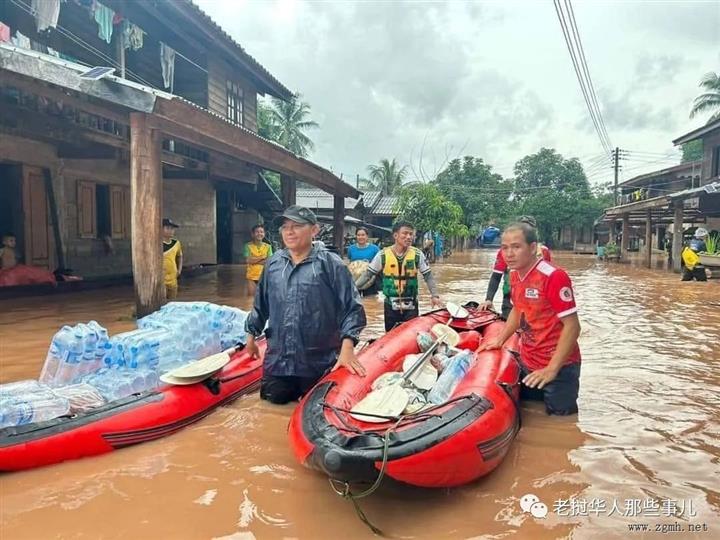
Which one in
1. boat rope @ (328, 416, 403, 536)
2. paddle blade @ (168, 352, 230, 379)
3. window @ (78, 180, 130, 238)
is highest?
window @ (78, 180, 130, 238)

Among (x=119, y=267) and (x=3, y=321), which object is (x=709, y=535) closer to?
(x=3, y=321)

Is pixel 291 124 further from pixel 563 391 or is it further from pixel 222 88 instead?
pixel 563 391

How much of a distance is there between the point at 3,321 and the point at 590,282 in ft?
46.5

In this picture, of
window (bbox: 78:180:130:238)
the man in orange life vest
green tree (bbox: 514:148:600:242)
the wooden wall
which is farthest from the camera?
green tree (bbox: 514:148:600:242)

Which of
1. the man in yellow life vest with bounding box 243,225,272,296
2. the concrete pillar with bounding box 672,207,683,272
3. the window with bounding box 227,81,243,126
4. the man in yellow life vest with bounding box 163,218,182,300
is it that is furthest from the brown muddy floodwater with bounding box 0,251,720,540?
the concrete pillar with bounding box 672,207,683,272

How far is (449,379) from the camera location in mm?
3459

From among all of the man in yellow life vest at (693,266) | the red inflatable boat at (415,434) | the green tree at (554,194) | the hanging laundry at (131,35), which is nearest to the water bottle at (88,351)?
the red inflatable boat at (415,434)

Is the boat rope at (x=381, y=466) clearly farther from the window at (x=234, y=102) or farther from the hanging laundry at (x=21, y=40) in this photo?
the window at (x=234, y=102)

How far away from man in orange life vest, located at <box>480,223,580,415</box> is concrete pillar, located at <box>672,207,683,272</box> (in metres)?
15.6

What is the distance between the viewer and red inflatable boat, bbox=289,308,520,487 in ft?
7.66

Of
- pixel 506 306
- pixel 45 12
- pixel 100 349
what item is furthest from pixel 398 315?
pixel 45 12

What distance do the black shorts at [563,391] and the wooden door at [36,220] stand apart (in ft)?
31.0

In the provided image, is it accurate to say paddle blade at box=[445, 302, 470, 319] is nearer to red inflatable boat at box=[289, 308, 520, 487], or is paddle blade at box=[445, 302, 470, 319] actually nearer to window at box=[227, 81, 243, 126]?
red inflatable boat at box=[289, 308, 520, 487]

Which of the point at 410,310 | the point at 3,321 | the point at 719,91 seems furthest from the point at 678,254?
the point at 3,321
